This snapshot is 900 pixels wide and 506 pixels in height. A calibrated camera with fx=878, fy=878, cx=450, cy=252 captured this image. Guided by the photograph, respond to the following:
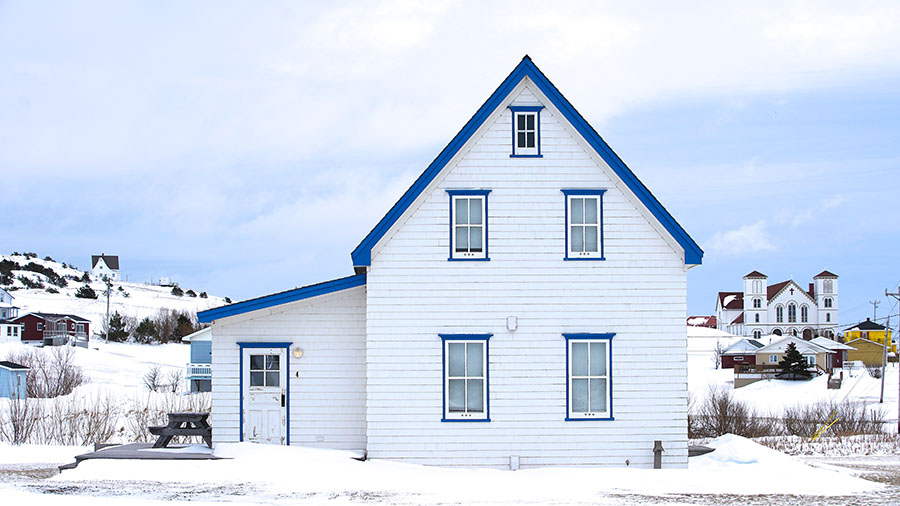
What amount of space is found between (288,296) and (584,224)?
21.2 feet

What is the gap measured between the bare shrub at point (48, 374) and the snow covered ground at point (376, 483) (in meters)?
30.7

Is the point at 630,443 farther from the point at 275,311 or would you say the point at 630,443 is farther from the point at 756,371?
the point at 756,371

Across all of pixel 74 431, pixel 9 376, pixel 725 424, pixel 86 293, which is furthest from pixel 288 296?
pixel 86 293

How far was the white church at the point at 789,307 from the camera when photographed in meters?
120

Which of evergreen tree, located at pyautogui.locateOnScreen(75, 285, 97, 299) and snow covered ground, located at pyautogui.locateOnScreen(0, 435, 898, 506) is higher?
evergreen tree, located at pyautogui.locateOnScreen(75, 285, 97, 299)

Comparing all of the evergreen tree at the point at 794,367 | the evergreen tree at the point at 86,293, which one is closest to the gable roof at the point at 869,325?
the evergreen tree at the point at 794,367

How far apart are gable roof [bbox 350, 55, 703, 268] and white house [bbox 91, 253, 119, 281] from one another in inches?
6055

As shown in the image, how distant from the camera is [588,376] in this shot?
18188mm

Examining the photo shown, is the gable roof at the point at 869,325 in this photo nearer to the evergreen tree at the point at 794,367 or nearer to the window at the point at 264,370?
the evergreen tree at the point at 794,367

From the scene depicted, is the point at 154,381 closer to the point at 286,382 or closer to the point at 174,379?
the point at 174,379

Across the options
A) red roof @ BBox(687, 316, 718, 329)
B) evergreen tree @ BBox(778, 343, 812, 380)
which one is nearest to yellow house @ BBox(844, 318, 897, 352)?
evergreen tree @ BBox(778, 343, 812, 380)

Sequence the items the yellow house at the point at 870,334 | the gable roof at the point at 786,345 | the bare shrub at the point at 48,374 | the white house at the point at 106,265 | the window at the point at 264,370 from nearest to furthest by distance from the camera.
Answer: the window at the point at 264,370
the bare shrub at the point at 48,374
the gable roof at the point at 786,345
the yellow house at the point at 870,334
the white house at the point at 106,265

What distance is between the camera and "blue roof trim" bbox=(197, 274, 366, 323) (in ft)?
61.1

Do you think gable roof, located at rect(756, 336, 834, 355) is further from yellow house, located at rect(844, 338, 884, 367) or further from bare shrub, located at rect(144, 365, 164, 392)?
bare shrub, located at rect(144, 365, 164, 392)
